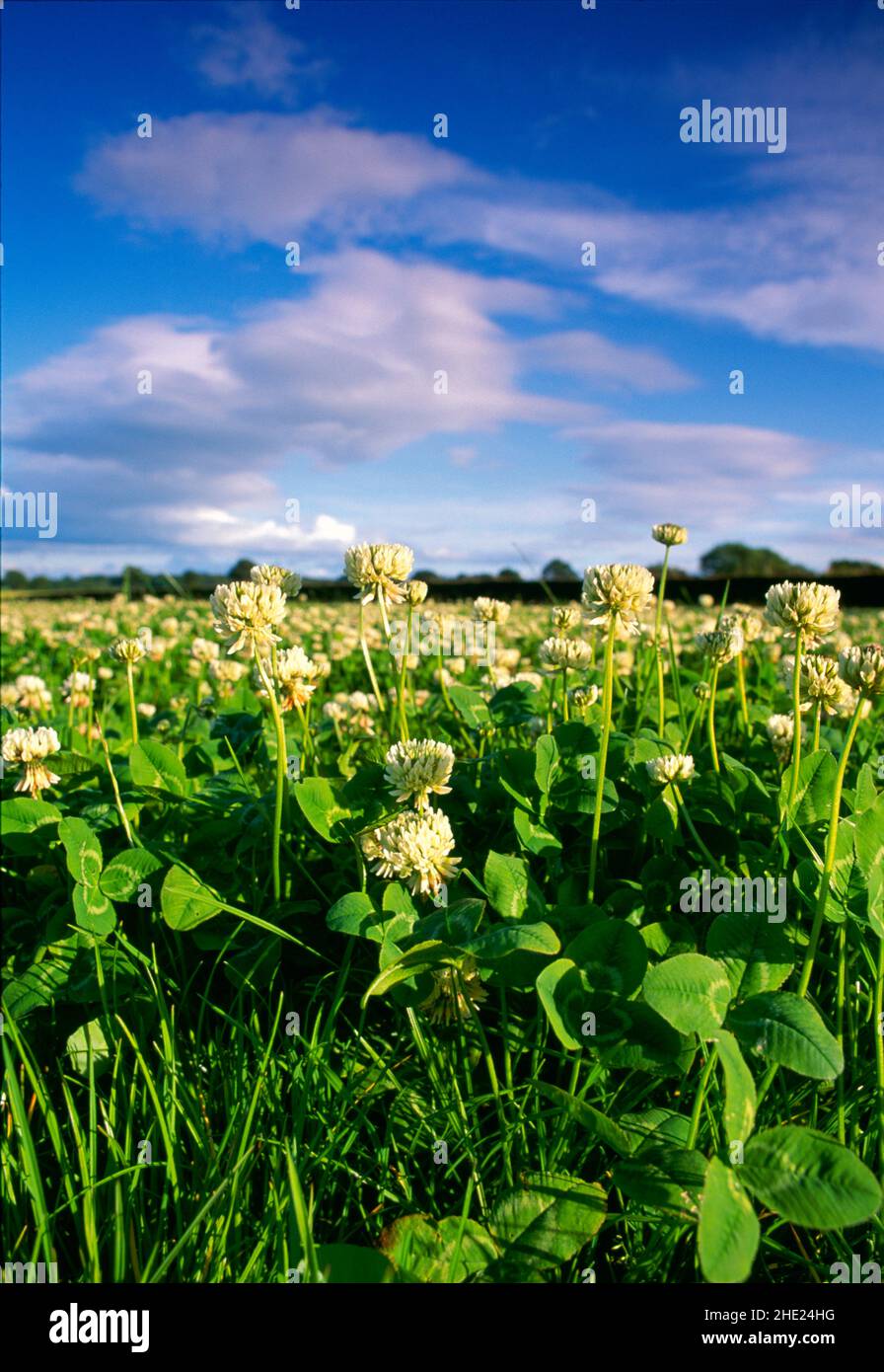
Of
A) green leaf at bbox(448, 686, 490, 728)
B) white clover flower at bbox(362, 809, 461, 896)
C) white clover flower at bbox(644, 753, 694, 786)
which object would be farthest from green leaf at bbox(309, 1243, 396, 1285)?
green leaf at bbox(448, 686, 490, 728)

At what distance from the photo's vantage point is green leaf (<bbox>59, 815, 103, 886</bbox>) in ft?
5.66

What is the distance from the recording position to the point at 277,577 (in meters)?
1.66

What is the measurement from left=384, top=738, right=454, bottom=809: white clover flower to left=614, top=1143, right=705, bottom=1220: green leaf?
0.64 meters

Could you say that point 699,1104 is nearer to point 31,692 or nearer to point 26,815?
point 26,815

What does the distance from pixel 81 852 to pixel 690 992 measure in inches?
45.1

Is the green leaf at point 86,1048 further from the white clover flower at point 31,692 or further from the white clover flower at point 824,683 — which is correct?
the white clover flower at point 31,692

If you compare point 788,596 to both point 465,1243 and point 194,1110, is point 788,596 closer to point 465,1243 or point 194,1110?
point 465,1243

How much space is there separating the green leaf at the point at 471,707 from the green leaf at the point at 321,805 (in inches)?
24.4

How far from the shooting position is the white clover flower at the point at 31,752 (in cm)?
202

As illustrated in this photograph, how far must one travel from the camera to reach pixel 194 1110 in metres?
1.39

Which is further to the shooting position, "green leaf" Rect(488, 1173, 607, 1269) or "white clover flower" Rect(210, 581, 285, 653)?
"white clover flower" Rect(210, 581, 285, 653)

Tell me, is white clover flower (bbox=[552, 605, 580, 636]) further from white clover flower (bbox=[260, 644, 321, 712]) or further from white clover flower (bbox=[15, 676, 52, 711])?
white clover flower (bbox=[15, 676, 52, 711])

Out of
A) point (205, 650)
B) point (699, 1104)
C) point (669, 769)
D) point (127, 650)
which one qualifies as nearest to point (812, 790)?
point (669, 769)

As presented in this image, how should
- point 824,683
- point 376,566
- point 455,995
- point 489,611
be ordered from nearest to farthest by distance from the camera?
point 455,995 → point 376,566 → point 824,683 → point 489,611
